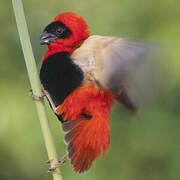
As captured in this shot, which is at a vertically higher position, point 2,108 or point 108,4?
point 108,4

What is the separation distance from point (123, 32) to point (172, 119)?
0.90 meters

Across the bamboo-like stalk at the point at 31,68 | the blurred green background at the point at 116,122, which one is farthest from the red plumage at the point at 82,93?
the blurred green background at the point at 116,122

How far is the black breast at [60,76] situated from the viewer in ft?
8.06

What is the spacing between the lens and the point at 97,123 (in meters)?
2.50

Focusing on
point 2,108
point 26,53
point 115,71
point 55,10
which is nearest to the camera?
point 26,53

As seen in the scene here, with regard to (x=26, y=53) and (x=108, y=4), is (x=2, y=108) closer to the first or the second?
(x=108, y=4)

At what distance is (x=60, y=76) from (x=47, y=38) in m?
0.35

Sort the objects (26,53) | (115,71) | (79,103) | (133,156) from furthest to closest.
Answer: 1. (133,156)
2. (79,103)
3. (115,71)
4. (26,53)

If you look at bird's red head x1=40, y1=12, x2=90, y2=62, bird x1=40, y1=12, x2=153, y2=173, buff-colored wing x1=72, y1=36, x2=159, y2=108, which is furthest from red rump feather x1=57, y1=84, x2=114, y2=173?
bird's red head x1=40, y1=12, x2=90, y2=62

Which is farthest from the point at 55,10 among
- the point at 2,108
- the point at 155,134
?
the point at 155,134

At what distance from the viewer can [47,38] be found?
2.77m

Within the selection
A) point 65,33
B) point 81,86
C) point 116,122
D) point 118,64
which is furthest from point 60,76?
point 116,122

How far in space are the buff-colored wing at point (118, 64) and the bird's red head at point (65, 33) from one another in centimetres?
26

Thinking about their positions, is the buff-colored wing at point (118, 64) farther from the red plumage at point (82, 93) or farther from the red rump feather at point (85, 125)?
the red rump feather at point (85, 125)
